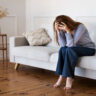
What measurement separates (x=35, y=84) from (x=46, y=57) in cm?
46

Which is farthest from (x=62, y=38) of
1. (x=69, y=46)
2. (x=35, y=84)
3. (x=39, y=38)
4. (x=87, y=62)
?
(x=39, y=38)

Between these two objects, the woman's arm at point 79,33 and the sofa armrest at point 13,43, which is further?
the sofa armrest at point 13,43

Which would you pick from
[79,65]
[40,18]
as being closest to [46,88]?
[79,65]

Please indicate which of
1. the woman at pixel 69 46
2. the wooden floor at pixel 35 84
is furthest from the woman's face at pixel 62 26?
the wooden floor at pixel 35 84

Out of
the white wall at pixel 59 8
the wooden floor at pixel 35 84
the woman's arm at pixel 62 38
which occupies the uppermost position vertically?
the white wall at pixel 59 8

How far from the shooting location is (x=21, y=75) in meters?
3.59

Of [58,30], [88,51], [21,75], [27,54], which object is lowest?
[21,75]

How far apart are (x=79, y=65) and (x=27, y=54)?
1.04 m

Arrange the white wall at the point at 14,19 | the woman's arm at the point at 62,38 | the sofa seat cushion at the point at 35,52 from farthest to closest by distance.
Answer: the white wall at the point at 14,19 → the sofa seat cushion at the point at 35,52 → the woman's arm at the point at 62,38

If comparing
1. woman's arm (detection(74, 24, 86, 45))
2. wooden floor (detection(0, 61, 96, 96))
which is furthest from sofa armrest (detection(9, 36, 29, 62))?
woman's arm (detection(74, 24, 86, 45))

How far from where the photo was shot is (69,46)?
117 inches

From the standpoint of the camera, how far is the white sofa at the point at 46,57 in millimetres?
2828

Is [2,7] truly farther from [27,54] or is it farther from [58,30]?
[58,30]

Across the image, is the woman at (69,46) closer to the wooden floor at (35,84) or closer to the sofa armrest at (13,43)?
the wooden floor at (35,84)
